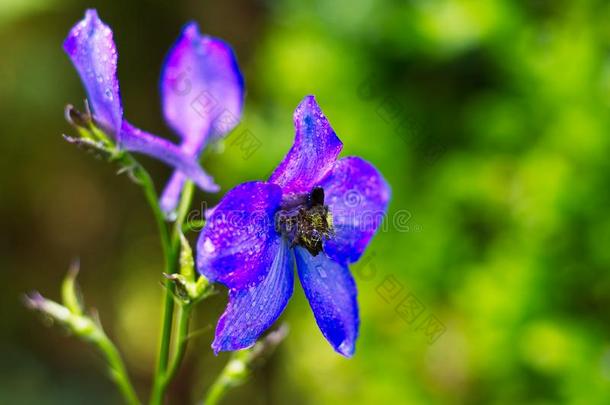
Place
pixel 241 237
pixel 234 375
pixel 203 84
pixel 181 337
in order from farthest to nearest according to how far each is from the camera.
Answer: pixel 203 84
pixel 234 375
pixel 181 337
pixel 241 237

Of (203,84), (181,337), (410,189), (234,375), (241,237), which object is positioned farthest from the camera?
(410,189)

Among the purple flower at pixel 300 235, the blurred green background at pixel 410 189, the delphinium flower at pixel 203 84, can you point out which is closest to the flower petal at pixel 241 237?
the purple flower at pixel 300 235

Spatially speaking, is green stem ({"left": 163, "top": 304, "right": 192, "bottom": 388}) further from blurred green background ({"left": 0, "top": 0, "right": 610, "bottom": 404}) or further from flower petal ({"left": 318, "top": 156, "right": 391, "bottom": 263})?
blurred green background ({"left": 0, "top": 0, "right": 610, "bottom": 404})

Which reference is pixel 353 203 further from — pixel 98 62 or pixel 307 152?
pixel 98 62

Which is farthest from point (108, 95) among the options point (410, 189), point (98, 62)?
point (410, 189)

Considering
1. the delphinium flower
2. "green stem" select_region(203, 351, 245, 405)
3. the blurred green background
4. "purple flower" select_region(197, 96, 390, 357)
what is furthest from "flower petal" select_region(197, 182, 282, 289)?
the blurred green background

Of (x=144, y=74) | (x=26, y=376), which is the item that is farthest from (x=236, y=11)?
(x=26, y=376)

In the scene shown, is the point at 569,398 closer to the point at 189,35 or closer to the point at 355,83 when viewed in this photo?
the point at 355,83
